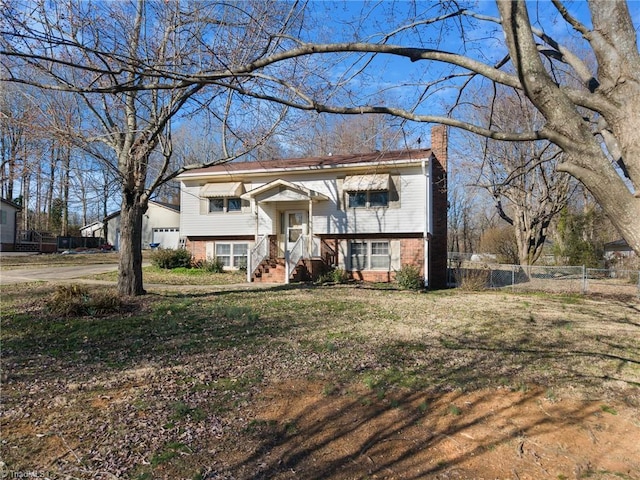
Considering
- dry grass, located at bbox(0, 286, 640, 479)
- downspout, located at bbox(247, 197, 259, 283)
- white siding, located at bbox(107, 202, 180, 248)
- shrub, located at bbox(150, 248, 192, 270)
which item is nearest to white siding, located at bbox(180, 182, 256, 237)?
downspout, located at bbox(247, 197, 259, 283)

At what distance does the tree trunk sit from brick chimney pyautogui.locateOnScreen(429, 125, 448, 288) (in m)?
12.0

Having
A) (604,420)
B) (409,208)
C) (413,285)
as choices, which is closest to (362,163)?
(409,208)

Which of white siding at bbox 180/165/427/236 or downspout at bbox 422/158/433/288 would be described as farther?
white siding at bbox 180/165/427/236

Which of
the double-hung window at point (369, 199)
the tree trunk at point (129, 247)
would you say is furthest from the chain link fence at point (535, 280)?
the tree trunk at point (129, 247)

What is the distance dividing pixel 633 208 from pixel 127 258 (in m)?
10.4

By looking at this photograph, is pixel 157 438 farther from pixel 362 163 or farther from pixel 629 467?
pixel 362 163

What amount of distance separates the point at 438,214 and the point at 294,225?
261 inches

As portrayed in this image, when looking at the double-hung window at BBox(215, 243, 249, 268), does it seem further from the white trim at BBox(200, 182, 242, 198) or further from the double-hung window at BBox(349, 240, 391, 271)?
the double-hung window at BBox(349, 240, 391, 271)

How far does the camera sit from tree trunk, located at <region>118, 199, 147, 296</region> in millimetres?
10469

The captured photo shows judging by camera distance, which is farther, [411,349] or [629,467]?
[411,349]

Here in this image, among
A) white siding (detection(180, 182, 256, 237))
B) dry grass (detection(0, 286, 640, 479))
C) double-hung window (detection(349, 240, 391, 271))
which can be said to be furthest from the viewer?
white siding (detection(180, 182, 256, 237))

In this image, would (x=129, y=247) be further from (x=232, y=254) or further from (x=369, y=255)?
(x=369, y=255)

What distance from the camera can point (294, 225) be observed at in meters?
19.2

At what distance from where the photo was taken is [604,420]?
4367mm
